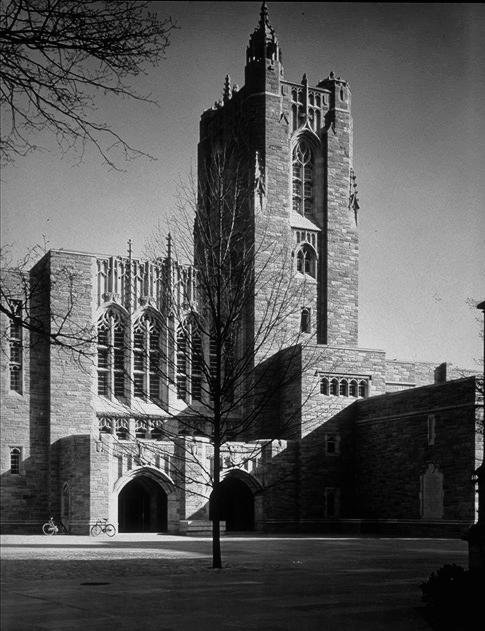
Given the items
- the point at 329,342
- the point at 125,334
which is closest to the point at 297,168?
the point at 329,342

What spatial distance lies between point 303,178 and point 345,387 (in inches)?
486

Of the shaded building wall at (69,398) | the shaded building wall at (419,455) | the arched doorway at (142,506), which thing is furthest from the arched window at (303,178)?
the arched doorway at (142,506)

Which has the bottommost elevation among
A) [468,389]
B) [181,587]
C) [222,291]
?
[181,587]

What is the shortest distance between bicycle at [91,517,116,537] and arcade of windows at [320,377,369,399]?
38.3 feet

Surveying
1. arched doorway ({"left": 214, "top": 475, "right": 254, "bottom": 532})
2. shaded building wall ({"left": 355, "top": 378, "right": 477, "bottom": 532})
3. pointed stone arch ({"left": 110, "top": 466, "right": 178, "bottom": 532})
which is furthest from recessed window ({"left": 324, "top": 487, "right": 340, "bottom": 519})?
pointed stone arch ({"left": 110, "top": 466, "right": 178, "bottom": 532})

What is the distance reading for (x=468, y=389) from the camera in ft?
121

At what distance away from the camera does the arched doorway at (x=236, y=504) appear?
142 feet

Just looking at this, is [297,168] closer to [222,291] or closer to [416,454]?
[416,454]

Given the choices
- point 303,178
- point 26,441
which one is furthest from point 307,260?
point 26,441

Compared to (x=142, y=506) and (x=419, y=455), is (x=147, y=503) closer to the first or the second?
(x=142, y=506)

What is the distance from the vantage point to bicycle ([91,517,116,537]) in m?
38.2

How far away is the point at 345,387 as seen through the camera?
45125mm

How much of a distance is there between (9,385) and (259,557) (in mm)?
20744

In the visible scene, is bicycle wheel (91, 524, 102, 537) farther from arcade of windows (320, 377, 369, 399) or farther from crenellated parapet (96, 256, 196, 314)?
arcade of windows (320, 377, 369, 399)
